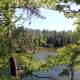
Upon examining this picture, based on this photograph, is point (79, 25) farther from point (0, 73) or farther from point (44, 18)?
point (0, 73)

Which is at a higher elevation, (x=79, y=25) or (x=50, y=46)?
(x=79, y=25)

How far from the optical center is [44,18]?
1026 centimetres

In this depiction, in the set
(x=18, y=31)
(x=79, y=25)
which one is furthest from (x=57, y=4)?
(x=79, y=25)

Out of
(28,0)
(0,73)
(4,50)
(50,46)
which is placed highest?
(28,0)

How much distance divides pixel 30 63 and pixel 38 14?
120 inches

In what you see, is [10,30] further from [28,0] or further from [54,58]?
[54,58]

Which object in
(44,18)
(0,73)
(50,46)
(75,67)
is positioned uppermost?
(44,18)

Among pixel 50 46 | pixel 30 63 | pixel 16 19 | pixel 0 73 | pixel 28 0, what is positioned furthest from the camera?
pixel 50 46

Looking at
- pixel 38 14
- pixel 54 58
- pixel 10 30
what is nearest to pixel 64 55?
pixel 54 58

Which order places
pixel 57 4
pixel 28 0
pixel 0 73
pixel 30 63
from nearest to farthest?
pixel 57 4 → pixel 0 73 → pixel 28 0 → pixel 30 63

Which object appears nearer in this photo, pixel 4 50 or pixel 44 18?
pixel 4 50

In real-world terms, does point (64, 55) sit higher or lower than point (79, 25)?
lower

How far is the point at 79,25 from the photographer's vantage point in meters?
12.1

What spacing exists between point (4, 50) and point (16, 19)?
1.27 meters
